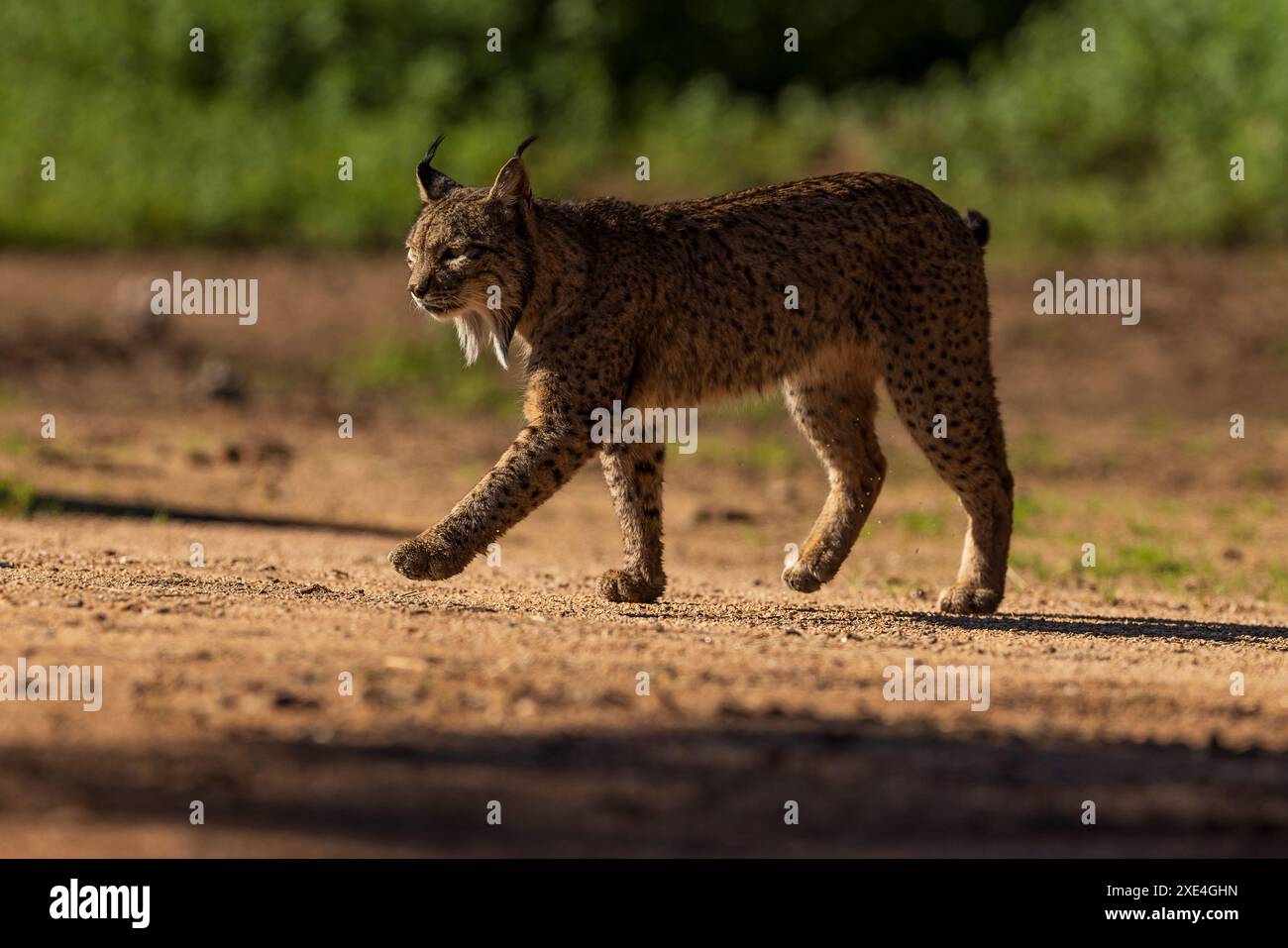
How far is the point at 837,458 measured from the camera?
802 cm

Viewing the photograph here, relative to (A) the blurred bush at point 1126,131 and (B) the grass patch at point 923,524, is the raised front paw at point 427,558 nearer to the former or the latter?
(B) the grass patch at point 923,524

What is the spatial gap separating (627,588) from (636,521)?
0.27m

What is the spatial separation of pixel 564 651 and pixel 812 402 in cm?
276

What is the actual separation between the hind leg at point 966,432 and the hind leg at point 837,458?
0.42 meters

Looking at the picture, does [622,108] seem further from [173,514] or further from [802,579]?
[802,579]

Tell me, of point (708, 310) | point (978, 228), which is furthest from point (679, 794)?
point (978, 228)

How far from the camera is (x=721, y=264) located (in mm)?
7336

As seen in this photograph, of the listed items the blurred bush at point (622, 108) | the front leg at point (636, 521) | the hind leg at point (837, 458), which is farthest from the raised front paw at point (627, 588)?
the blurred bush at point (622, 108)

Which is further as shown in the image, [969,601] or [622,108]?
[622,108]

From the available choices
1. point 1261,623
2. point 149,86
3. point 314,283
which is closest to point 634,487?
point 1261,623

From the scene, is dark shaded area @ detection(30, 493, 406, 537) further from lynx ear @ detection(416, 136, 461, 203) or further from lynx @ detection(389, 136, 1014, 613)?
lynx ear @ detection(416, 136, 461, 203)

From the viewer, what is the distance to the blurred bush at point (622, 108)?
1695 centimetres
